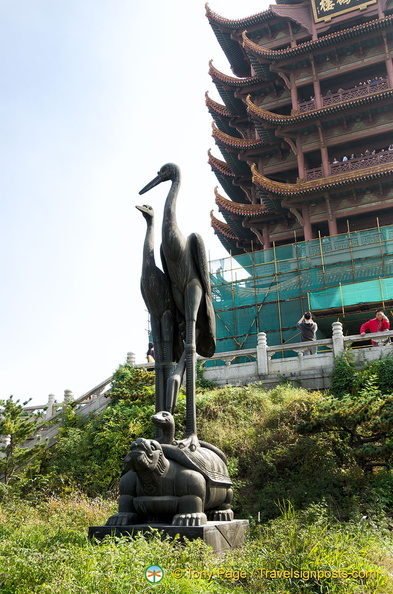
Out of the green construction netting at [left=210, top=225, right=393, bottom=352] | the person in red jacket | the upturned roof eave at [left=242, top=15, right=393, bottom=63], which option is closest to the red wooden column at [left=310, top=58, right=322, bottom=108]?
the upturned roof eave at [left=242, top=15, right=393, bottom=63]

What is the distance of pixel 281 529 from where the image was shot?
5.42 m

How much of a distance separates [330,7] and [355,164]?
8407 millimetres

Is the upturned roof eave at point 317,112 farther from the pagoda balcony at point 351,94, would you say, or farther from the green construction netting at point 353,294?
the green construction netting at point 353,294

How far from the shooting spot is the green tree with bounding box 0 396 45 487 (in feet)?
36.5

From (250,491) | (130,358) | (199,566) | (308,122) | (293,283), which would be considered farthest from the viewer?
(308,122)

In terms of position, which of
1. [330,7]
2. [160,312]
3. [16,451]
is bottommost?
[16,451]

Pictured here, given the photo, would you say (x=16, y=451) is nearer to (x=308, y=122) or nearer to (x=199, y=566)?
(x=199, y=566)

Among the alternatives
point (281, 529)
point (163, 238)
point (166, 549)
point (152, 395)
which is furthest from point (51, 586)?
point (152, 395)

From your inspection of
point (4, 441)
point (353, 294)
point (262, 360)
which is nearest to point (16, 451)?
point (4, 441)

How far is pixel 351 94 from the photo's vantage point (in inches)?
892

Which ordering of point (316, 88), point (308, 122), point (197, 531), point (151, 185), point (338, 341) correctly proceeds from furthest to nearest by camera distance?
point (316, 88) < point (308, 122) < point (338, 341) < point (151, 185) < point (197, 531)

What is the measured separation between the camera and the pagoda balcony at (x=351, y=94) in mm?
22234

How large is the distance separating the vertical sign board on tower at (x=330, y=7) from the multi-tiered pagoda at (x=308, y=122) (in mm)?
47

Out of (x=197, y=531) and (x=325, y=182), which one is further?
(x=325, y=182)
